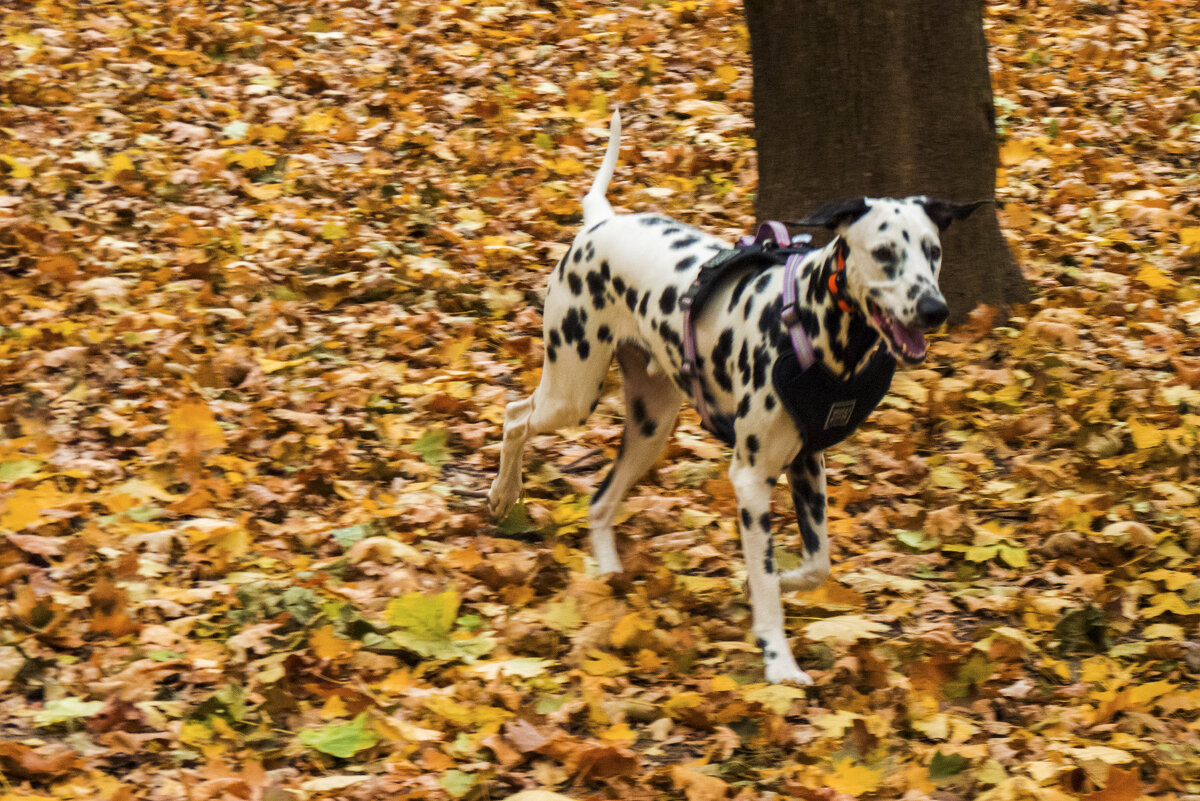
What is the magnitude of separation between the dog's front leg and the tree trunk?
2.39m

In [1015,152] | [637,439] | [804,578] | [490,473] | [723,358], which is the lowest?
[490,473]

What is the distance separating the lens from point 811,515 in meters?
4.24

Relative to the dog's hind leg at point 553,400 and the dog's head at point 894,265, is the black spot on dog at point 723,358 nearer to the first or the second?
the dog's head at point 894,265

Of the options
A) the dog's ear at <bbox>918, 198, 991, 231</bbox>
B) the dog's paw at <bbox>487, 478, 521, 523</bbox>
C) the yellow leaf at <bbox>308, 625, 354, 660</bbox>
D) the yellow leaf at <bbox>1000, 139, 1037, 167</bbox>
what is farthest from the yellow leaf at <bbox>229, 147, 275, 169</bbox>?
the dog's ear at <bbox>918, 198, 991, 231</bbox>

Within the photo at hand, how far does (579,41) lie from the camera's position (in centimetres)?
1021

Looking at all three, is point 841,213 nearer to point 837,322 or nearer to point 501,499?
point 837,322

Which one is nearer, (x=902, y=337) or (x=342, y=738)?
(x=902, y=337)

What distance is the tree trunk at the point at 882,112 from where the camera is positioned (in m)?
5.87

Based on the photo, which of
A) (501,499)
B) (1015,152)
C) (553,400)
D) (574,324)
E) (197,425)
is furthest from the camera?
(1015,152)

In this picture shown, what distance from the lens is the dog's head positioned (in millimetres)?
3520

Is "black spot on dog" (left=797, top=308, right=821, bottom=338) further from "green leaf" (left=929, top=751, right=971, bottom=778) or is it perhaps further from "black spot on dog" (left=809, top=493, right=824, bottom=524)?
"green leaf" (left=929, top=751, right=971, bottom=778)

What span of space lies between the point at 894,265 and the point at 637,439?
148 cm

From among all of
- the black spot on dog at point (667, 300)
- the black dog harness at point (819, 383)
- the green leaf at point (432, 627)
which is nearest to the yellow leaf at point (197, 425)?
the green leaf at point (432, 627)

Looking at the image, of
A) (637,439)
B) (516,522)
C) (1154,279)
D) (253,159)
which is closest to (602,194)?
(637,439)
